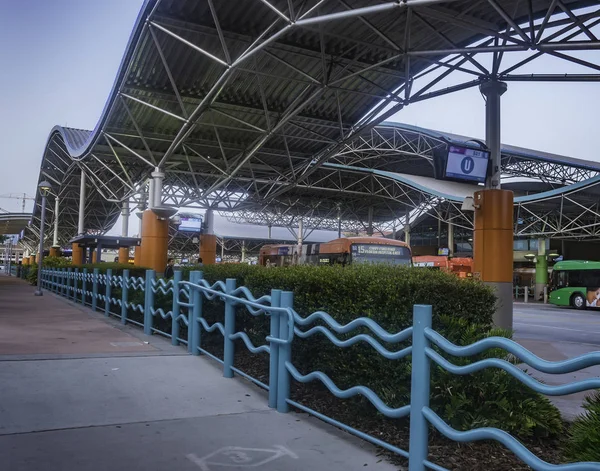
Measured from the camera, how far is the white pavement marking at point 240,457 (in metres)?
4.17

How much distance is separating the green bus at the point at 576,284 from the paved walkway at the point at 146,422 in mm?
33311

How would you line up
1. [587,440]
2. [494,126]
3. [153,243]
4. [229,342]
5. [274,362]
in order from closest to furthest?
[587,440], [274,362], [229,342], [494,126], [153,243]

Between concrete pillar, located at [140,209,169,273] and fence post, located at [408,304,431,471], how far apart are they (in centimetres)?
2352

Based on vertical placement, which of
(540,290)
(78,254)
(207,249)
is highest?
(207,249)

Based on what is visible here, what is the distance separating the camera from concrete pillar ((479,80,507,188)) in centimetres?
1502

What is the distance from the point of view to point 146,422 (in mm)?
5180

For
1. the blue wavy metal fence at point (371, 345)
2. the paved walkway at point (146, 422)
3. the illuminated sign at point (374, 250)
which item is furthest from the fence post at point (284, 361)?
the illuminated sign at point (374, 250)

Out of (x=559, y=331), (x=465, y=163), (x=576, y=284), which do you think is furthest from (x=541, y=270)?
(x=465, y=163)

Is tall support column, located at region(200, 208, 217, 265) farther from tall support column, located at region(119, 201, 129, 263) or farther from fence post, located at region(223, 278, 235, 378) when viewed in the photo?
fence post, located at region(223, 278, 235, 378)

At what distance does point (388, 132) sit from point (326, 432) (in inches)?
1504

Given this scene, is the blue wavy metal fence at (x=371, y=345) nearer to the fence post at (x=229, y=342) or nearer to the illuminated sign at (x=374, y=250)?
the fence post at (x=229, y=342)

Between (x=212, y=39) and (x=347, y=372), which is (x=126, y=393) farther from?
(x=212, y=39)

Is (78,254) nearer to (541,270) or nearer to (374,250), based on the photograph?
(374,250)

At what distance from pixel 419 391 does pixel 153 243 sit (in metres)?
23.8
